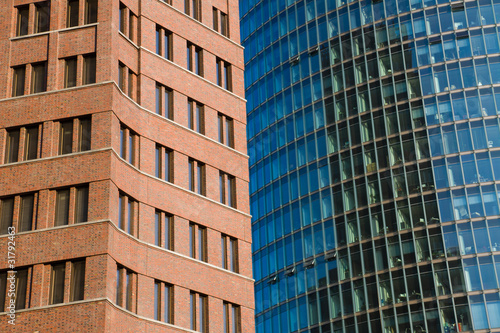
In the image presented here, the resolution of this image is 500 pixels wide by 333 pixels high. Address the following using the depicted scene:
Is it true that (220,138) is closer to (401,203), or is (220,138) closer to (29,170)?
(29,170)

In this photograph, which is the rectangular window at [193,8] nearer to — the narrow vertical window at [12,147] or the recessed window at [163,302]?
the narrow vertical window at [12,147]

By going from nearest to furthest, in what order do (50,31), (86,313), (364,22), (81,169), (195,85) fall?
(86,313) < (81,169) < (50,31) < (195,85) < (364,22)

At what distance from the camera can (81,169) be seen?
165ft

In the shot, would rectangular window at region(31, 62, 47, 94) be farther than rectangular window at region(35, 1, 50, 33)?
No

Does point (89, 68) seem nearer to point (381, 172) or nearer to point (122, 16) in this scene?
point (122, 16)

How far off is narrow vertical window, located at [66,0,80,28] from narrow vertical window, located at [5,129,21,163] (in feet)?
23.5

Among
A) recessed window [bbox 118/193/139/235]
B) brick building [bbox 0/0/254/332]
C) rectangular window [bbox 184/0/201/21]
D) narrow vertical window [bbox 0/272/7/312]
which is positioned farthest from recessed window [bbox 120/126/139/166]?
rectangular window [bbox 184/0/201/21]

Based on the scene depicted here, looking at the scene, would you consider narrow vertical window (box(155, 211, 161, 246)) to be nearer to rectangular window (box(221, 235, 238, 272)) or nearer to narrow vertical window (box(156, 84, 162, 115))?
rectangular window (box(221, 235, 238, 272))

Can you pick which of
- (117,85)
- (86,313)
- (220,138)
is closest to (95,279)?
(86,313)

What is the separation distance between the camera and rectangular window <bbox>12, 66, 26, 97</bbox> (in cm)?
5388

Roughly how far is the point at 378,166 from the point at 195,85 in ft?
166

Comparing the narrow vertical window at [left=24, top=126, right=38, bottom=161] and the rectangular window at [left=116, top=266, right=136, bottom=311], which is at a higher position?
the narrow vertical window at [left=24, top=126, right=38, bottom=161]

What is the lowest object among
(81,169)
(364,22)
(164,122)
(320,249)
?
(81,169)

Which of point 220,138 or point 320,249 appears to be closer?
point 220,138
